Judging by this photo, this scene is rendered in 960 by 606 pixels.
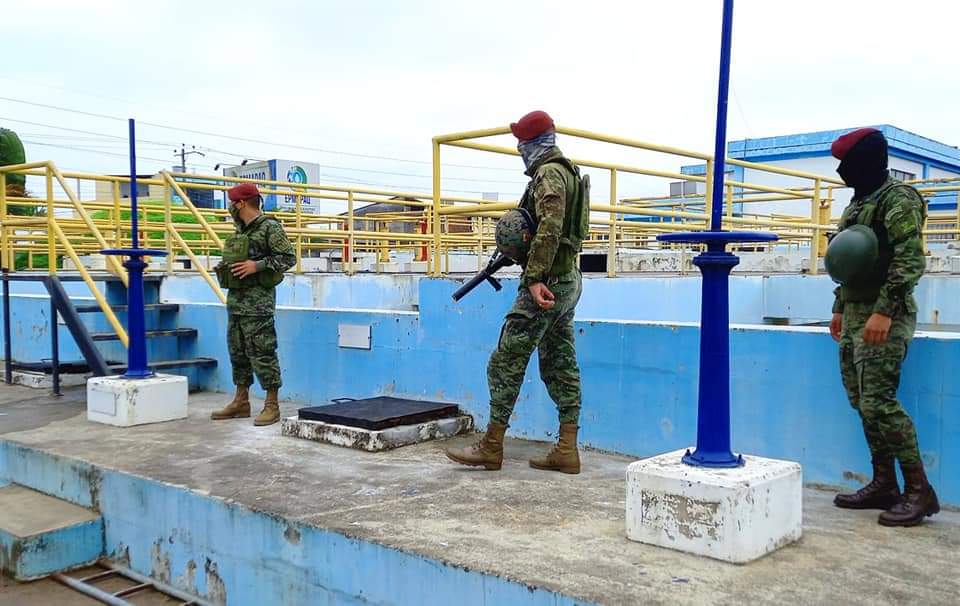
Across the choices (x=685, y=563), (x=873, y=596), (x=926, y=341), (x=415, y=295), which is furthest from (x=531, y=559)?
(x=415, y=295)

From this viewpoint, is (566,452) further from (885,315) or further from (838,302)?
(885,315)

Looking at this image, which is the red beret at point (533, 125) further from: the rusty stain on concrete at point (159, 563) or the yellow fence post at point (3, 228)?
the yellow fence post at point (3, 228)

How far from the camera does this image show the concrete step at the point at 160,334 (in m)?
6.79

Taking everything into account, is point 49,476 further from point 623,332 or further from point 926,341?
point 926,341

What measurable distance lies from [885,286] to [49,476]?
4.44 metres

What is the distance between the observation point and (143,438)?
513cm

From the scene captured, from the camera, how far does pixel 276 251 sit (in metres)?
5.49

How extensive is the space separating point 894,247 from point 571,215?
140cm

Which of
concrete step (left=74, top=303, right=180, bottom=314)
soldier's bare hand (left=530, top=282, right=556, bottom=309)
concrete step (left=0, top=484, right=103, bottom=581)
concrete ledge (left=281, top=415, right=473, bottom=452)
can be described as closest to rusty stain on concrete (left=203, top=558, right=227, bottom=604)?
concrete step (left=0, top=484, right=103, bottom=581)

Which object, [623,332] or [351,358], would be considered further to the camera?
[351,358]

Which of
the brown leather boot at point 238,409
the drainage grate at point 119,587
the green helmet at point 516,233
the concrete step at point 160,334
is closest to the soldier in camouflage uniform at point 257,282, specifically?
the brown leather boot at point 238,409

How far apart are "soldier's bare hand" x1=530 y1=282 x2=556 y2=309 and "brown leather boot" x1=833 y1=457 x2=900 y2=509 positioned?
150cm

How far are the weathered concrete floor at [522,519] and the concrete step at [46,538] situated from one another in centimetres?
32

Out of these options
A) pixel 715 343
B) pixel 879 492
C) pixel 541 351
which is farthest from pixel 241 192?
pixel 879 492
